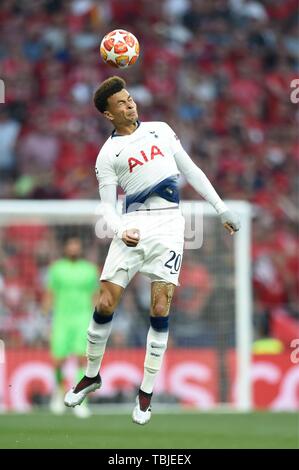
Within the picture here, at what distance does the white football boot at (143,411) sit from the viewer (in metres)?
10.7

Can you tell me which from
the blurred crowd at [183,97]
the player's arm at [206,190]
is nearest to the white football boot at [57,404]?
the blurred crowd at [183,97]

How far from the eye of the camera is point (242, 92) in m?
22.3

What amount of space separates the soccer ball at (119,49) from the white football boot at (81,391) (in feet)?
8.84

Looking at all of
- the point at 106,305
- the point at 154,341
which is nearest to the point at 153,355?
the point at 154,341

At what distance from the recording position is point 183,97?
21.9 meters

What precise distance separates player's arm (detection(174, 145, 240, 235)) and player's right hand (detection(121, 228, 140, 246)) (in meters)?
0.77

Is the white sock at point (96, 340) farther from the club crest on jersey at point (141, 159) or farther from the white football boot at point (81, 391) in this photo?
the club crest on jersey at point (141, 159)

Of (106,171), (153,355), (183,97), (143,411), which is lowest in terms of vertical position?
(143,411)

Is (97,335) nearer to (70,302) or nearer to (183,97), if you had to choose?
(70,302)

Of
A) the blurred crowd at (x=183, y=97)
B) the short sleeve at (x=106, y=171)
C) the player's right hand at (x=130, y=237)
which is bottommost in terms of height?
the player's right hand at (x=130, y=237)

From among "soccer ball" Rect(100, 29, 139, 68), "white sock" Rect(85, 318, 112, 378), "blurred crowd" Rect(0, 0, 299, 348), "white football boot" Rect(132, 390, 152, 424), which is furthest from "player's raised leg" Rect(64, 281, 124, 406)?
"blurred crowd" Rect(0, 0, 299, 348)

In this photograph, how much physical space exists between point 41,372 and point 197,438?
551 centimetres

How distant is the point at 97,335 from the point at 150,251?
841 mm
